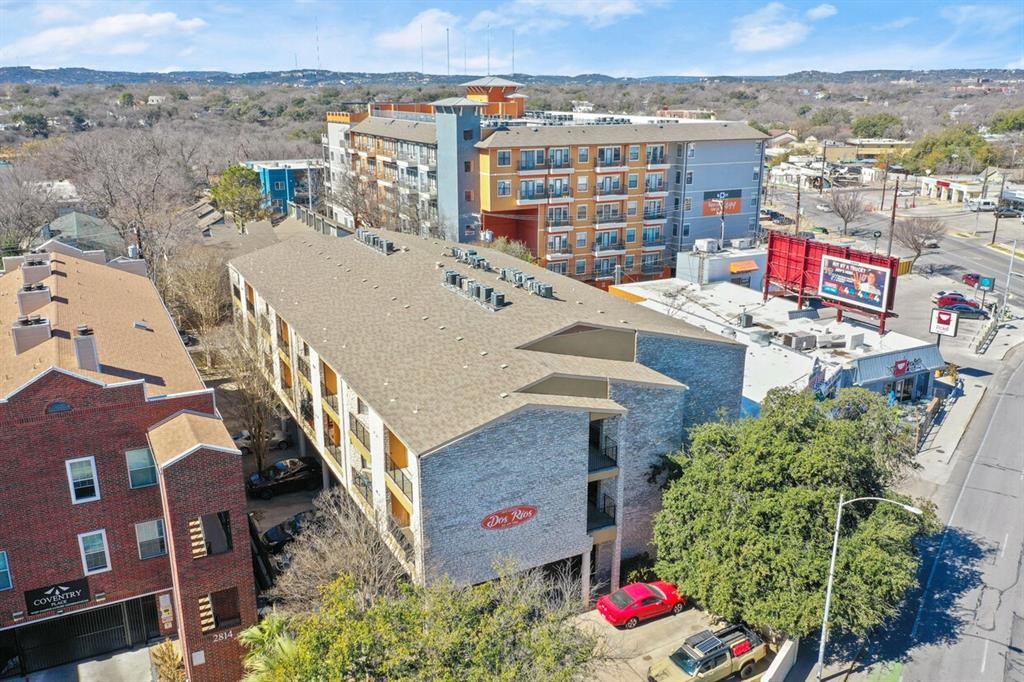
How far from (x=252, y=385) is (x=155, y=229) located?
110 feet

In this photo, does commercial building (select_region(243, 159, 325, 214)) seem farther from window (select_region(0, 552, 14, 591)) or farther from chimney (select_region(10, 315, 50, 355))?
window (select_region(0, 552, 14, 591))

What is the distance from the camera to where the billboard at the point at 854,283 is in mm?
49531

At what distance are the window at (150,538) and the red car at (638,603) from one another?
53.9ft

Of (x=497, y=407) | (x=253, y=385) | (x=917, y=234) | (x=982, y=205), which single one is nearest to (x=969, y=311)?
(x=917, y=234)

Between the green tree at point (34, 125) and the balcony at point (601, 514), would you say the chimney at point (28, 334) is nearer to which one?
the balcony at point (601, 514)

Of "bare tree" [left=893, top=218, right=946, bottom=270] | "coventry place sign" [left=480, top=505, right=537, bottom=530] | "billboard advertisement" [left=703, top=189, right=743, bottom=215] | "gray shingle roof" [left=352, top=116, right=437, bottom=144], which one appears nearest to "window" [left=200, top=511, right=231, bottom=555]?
"coventry place sign" [left=480, top=505, right=537, bottom=530]

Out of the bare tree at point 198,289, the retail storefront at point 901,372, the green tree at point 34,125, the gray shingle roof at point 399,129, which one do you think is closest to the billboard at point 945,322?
the retail storefront at point 901,372

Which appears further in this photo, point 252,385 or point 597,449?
point 252,385

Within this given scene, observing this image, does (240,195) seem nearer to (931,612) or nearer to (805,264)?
(805,264)

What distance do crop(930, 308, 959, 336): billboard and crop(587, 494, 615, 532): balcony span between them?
1439 inches

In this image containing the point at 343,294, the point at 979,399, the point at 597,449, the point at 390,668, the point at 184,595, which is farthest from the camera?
the point at 979,399

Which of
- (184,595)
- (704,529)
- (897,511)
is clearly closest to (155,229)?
(184,595)

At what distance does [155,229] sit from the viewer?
220ft

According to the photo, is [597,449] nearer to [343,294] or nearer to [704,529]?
[704,529]
